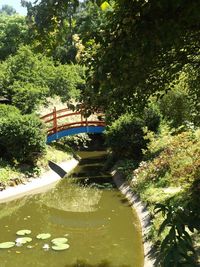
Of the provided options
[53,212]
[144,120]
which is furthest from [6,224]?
[144,120]

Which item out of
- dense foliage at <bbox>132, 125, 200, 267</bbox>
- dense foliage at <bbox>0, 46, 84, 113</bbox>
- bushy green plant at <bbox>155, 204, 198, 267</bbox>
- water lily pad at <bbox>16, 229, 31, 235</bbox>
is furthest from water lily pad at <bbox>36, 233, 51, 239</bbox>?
dense foliage at <bbox>0, 46, 84, 113</bbox>

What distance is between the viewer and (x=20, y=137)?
1934cm

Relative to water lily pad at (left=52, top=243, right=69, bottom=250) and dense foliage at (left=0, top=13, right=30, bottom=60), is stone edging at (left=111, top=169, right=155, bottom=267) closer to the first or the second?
water lily pad at (left=52, top=243, right=69, bottom=250)

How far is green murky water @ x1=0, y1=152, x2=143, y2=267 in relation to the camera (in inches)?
427

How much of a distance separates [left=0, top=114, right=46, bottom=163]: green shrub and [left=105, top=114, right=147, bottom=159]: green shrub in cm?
386

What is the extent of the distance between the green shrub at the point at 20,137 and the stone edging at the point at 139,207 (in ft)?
13.2

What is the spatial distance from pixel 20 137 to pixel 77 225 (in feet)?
21.3

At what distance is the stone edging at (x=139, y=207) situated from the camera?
1042cm

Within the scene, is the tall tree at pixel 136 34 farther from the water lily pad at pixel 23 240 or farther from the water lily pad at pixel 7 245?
the water lily pad at pixel 23 240

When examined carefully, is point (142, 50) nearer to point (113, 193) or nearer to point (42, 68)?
point (113, 193)

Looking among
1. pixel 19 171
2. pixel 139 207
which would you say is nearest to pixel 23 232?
pixel 139 207

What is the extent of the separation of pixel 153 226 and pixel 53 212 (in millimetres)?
5889

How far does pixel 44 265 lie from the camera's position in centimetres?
1049

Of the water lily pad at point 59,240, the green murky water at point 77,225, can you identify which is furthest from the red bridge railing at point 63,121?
the water lily pad at point 59,240
